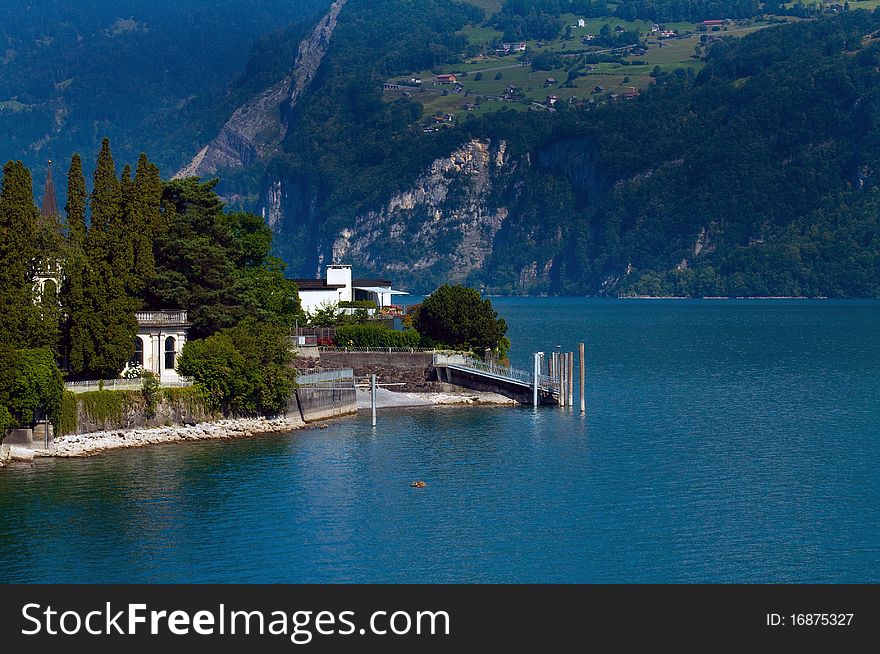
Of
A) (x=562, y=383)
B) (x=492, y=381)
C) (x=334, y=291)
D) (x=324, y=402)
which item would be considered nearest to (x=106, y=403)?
(x=324, y=402)

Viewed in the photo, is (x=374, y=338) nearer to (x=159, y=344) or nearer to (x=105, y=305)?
(x=159, y=344)

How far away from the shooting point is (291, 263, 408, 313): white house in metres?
122

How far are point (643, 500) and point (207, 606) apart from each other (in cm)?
2437

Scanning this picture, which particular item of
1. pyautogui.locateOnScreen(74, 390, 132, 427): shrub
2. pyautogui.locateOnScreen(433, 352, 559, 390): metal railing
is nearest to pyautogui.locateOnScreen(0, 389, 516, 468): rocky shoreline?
pyautogui.locateOnScreen(74, 390, 132, 427): shrub

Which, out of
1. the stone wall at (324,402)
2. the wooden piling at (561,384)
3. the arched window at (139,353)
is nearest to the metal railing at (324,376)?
the stone wall at (324,402)

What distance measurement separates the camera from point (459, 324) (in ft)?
327

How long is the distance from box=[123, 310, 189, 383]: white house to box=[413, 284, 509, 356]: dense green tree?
2357 centimetres

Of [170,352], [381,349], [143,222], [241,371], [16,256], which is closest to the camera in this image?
[16,256]

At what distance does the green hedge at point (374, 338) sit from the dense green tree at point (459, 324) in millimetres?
1357

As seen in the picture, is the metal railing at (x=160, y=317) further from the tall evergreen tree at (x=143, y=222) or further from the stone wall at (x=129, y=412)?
the stone wall at (x=129, y=412)

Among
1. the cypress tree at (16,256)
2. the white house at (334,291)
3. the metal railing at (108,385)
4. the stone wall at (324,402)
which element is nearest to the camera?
the cypress tree at (16,256)

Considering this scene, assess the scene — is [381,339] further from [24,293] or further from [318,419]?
[24,293]

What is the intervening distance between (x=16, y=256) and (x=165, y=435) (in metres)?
11.2

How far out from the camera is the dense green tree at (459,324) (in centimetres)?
9944
